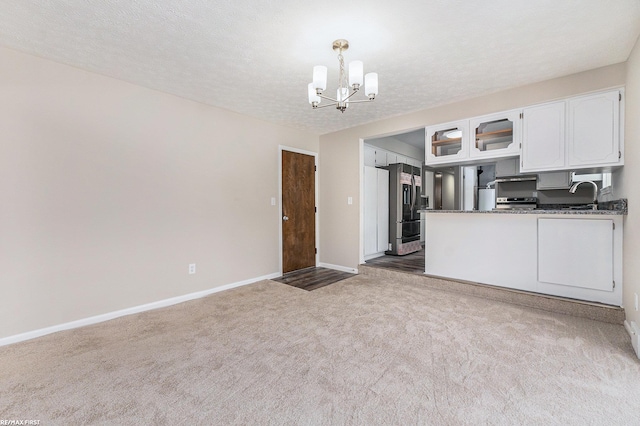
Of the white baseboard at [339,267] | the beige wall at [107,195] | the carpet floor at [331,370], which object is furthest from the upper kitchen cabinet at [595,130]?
the beige wall at [107,195]

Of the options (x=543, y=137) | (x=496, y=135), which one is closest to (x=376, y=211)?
(x=496, y=135)

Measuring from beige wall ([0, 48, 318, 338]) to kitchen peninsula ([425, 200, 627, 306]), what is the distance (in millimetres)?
2837

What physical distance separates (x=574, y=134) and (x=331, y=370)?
3.28 meters

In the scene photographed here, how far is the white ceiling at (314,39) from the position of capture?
6.21 ft

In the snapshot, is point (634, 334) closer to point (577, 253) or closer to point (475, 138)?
point (577, 253)

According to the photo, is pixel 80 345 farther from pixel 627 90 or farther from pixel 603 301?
pixel 627 90

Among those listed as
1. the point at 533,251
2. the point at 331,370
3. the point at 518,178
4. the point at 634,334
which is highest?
the point at 518,178

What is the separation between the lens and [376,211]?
17.4 ft

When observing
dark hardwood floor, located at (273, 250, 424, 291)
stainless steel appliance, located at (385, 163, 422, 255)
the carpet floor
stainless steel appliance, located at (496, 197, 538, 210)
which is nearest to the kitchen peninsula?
the carpet floor

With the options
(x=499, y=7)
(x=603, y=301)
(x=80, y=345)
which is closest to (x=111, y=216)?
(x=80, y=345)

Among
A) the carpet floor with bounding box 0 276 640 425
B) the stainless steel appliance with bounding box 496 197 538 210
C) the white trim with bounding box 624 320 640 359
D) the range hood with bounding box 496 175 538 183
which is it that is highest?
the range hood with bounding box 496 175 538 183

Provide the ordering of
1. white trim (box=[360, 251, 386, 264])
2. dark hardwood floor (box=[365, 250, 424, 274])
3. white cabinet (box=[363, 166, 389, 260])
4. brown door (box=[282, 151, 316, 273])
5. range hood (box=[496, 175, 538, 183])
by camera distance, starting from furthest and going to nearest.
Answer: white trim (box=[360, 251, 386, 264])
white cabinet (box=[363, 166, 389, 260])
brown door (box=[282, 151, 316, 273])
dark hardwood floor (box=[365, 250, 424, 274])
range hood (box=[496, 175, 538, 183])

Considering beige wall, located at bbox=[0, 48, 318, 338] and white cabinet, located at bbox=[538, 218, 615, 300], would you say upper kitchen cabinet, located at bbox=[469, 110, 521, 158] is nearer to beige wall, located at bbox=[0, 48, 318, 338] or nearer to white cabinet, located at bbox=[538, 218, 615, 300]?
white cabinet, located at bbox=[538, 218, 615, 300]

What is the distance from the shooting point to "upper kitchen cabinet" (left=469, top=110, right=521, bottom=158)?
3191mm
